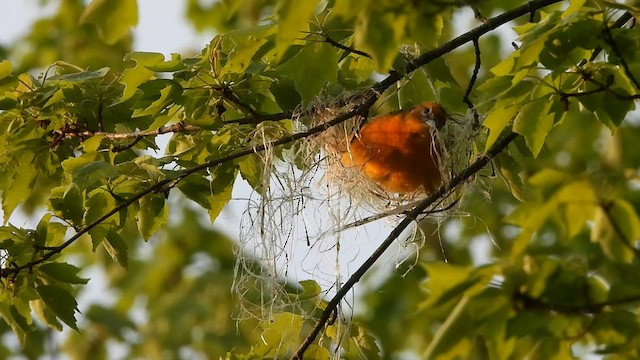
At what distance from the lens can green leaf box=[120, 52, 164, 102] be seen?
10.5ft

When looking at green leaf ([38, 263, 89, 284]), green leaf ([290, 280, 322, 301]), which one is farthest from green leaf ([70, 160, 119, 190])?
green leaf ([290, 280, 322, 301])

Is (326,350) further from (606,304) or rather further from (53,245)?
(606,304)

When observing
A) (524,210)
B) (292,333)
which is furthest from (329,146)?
(524,210)

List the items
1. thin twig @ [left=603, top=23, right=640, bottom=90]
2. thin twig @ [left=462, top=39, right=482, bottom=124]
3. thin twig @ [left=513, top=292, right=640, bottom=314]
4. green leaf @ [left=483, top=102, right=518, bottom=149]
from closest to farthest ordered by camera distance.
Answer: thin twig @ [left=513, top=292, right=640, bottom=314] → thin twig @ [left=603, top=23, right=640, bottom=90] → green leaf @ [left=483, top=102, right=518, bottom=149] → thin twig @ [left=462, top=39, right=482, bottom=124]

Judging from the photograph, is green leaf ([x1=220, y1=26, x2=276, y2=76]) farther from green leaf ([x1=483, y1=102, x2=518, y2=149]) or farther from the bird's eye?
the bird's eye

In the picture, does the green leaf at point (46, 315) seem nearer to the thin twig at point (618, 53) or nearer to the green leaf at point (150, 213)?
the green leaf at point (150, 213)

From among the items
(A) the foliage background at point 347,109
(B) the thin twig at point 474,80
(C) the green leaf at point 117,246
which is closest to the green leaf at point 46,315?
(A) the foliage background at point 347,109

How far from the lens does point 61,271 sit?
350cm

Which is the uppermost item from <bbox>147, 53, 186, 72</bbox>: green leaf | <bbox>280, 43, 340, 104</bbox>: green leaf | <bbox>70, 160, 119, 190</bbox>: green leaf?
<bbox>147, 53, 186, 72</bbox>: green leaf

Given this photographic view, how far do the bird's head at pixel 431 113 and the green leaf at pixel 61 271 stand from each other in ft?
4.25

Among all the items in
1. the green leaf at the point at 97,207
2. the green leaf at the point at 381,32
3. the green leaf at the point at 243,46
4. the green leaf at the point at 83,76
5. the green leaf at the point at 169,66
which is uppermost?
the green leaf at the point at 83,76

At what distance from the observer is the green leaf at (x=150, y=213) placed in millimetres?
3488

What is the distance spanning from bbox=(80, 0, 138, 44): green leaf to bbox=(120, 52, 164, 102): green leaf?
1365mm

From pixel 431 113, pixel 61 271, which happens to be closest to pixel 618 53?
pixel 431 113
